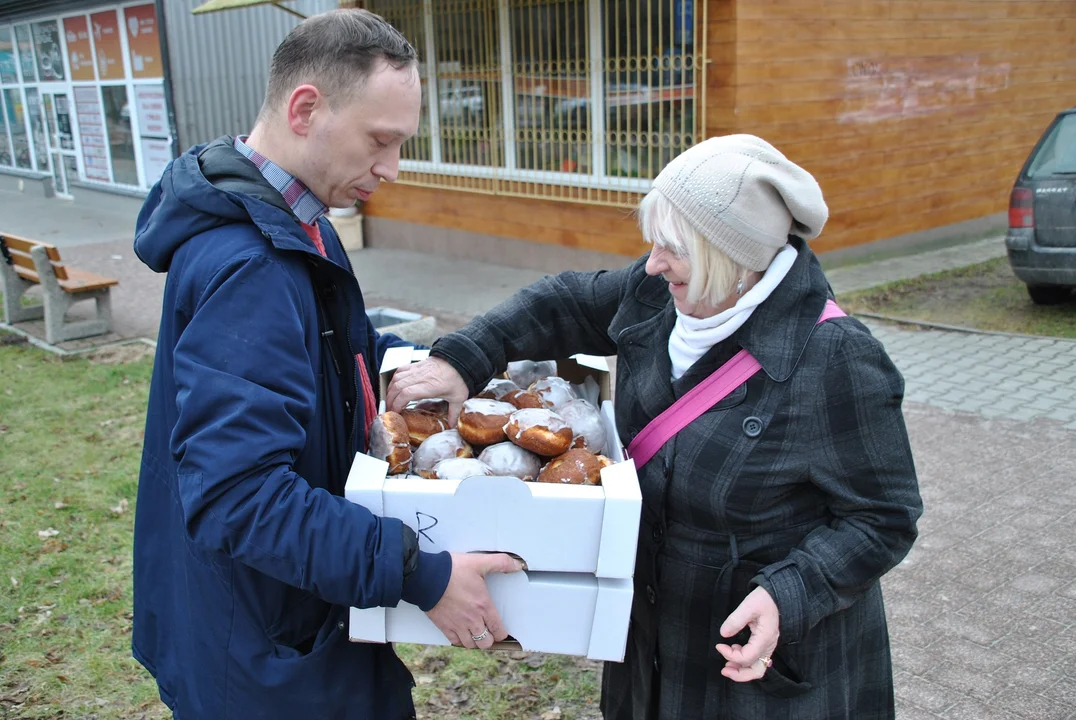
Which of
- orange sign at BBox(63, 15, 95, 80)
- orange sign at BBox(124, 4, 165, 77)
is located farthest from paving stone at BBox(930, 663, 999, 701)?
orange sign at BBox(63, 15, 95, 80)

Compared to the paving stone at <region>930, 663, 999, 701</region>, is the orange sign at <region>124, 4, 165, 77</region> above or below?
above

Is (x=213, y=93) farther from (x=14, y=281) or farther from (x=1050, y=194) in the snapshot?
(x=1050, y=194)

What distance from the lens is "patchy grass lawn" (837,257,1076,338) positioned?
7.89m

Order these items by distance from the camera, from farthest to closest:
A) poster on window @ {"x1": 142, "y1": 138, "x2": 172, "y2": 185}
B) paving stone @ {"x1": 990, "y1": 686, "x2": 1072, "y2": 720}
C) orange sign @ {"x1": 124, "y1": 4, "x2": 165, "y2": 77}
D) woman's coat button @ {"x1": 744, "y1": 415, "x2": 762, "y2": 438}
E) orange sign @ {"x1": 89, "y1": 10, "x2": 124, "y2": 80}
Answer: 1. orange sign @ {"x1": 89, "y1": 10, "x2": 124, "y2": 80}
2. poster on window @ {"x1": 142, "y1": 138, "x2": 172, "y2": 185}
3. orange sign @ {"x1": 124, "y1": 4, "x2": 165, "y2": 77}
4. paving stone @ {"x1": 990, "y1": 686, "x2": 1072, "y2": 720}
5. woman's coat button @ {"x1": 744, "y1": 415, "x2": 762, "y2": 438}

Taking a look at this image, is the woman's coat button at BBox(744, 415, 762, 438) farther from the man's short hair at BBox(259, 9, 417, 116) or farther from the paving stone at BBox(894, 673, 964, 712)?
the paving stone at BBox(894, 673, 964, 712)

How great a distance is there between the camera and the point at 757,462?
1779 mm

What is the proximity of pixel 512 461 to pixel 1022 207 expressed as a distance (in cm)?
725

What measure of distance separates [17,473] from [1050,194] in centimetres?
781

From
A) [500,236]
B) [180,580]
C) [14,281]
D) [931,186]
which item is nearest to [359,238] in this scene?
[500,236]

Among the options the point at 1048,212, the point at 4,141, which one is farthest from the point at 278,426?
the point at 4,141

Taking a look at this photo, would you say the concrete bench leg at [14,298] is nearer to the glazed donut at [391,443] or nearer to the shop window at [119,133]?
the glazed donut at [391,443]

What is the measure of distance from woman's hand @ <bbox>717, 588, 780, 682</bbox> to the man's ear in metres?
1.24

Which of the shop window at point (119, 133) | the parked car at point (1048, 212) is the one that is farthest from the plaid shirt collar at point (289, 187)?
the shop window at point (119, 133)

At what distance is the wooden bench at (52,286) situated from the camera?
312 inches
